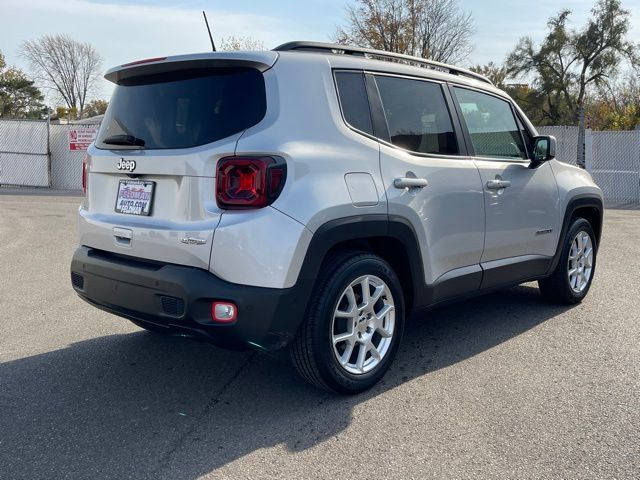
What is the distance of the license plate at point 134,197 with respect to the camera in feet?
11.4

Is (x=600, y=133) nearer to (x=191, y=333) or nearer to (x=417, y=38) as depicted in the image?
(x=191, y=333)

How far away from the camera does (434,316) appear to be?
5.45 metres

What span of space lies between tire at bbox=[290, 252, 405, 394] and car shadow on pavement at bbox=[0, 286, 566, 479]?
18 cm

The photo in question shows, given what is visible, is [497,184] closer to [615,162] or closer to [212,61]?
[212,61]

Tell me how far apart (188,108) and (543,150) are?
10.1ft

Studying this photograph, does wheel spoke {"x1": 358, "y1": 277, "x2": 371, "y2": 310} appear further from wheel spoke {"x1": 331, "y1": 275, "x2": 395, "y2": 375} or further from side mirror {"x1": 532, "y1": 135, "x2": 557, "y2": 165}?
side mirror {"x1": 532, "y1": 135, "x2": 557, "y2": 165}

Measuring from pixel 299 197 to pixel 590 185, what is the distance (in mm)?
3783

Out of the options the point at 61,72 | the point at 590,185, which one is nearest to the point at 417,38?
the point at 590,185

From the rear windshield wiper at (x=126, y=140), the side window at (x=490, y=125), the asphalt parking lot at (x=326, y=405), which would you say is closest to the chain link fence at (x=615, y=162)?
the asphalt parking lot at (x=326, y=405)

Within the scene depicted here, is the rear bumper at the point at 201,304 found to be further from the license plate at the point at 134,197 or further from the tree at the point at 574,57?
the tree at the point at 574,57

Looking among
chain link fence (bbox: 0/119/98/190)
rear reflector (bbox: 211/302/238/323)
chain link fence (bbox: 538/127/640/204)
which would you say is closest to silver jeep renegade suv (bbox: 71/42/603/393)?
rear reflector (bbox: 211/302/238/323)

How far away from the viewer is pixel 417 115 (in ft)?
13.7

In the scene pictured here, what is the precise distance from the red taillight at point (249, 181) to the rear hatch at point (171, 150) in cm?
5

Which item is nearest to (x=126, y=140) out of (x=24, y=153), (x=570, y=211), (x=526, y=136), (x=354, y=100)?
(x=354, y=100)
